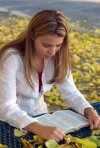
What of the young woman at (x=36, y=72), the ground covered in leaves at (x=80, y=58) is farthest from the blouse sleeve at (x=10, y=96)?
the ground covered in leaves at (x=80, y=58)

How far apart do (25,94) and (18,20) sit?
719 cm

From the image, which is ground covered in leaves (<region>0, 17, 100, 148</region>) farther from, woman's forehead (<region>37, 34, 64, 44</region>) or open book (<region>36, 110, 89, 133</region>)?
woman's forehead (<region>37, 34, 64, 44</region>)

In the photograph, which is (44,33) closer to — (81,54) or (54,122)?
(54,122)

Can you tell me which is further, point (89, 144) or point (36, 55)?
point (36, 55)

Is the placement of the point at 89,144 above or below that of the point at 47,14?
below

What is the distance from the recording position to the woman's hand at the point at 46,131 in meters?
3.26

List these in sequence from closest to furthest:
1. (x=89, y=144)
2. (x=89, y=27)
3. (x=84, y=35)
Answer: (x=89, y=144), (x=84, y=35), (x=89, y=27)

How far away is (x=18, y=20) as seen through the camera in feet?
35.5

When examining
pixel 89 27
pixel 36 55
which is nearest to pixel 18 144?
pixel 36 55

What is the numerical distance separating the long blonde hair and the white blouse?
0.05 metres

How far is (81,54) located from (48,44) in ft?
13.6

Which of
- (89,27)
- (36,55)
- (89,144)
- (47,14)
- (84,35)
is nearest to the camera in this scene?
(89,144)

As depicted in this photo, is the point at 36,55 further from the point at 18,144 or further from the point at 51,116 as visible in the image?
the point at 18,144

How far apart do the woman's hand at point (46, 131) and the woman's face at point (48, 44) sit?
1.81 feet
